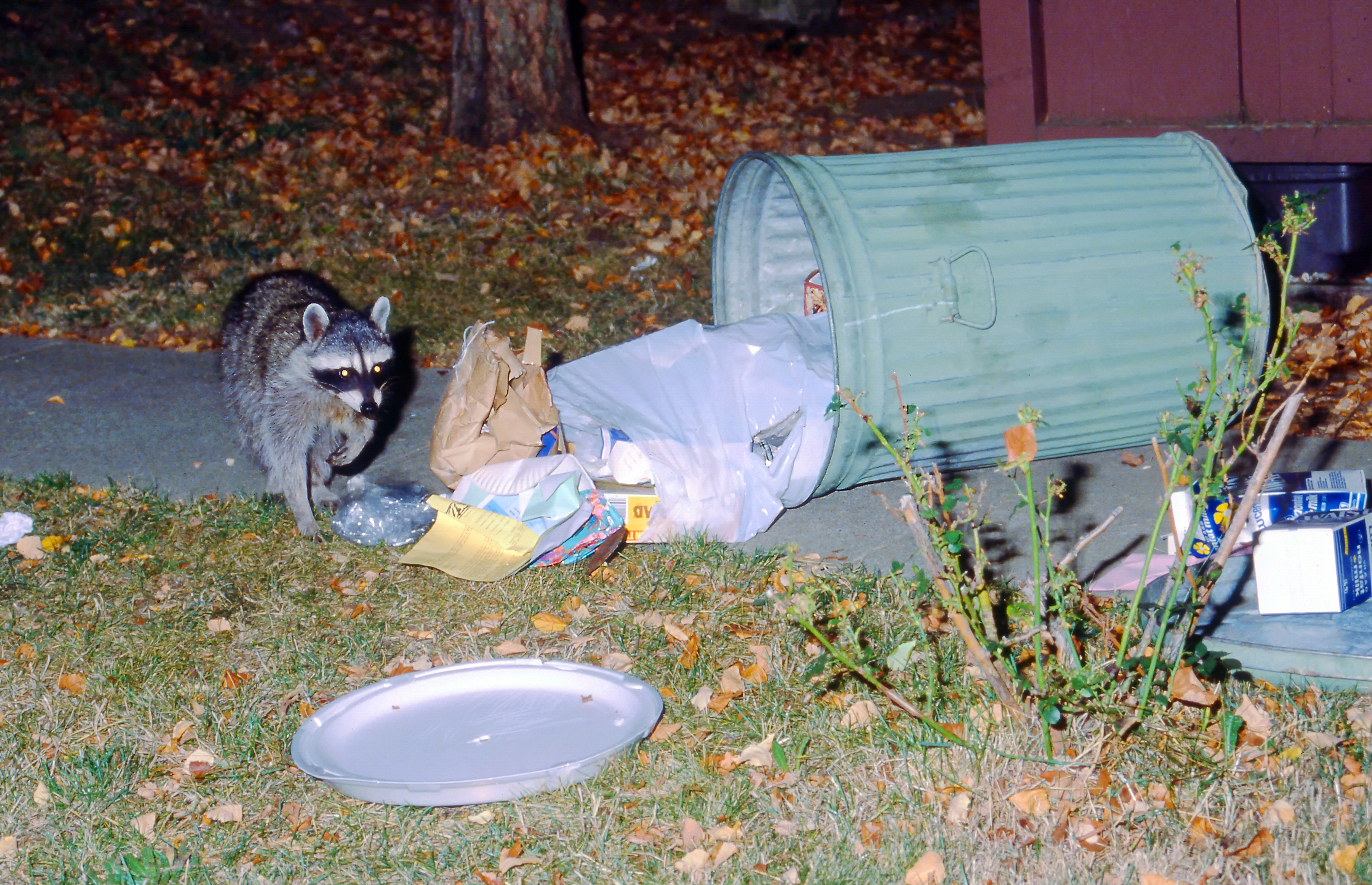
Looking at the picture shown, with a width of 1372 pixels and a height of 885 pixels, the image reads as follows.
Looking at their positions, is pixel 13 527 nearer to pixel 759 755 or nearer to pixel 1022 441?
pixel 759 755

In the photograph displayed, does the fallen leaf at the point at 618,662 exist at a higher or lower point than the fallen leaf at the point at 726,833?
higher

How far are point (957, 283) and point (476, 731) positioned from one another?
202 centimetres

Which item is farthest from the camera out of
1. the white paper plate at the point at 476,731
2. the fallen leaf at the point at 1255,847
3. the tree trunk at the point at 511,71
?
the tree trunk at the point at 511,71

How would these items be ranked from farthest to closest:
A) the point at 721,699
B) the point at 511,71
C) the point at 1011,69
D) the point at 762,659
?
the point at 511,71 → the point at 1011,69 → the point at 762,659 → the point at 721,699

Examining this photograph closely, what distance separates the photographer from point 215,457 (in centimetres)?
493

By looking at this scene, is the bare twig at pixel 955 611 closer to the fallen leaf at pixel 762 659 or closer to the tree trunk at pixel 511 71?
the fallen leaf at pixel 762 659

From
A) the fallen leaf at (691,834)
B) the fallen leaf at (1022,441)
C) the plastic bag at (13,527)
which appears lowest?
the fallen leaf at (691,834)

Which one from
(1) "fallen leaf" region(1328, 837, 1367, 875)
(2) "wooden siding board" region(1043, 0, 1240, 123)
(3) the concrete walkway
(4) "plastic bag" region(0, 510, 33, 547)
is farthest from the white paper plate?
(2) "wooden siding board" region(1043, 0, 1240, 123)

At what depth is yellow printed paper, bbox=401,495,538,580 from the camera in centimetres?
358

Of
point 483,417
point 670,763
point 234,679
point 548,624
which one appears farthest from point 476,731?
point 483,417

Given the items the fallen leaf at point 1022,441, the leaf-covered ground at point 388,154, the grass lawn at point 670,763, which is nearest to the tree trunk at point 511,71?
the leaf-covered ground at point 388,154

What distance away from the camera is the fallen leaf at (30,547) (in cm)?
405

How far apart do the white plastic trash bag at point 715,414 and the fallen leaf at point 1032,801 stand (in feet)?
4.88

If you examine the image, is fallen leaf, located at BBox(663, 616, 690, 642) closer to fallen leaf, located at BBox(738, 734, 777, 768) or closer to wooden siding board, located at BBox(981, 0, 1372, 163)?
fallen leaf, located at BBox(738, 734, 777, 768)
